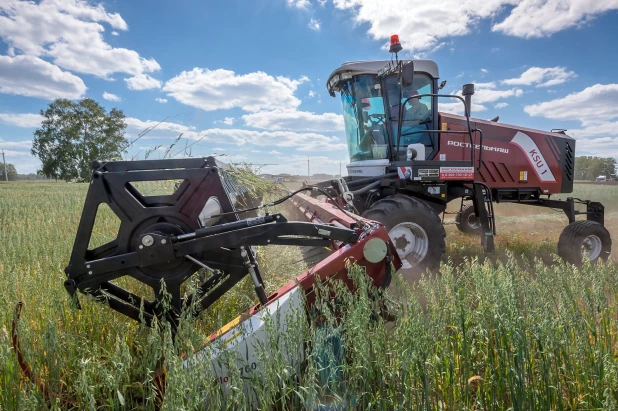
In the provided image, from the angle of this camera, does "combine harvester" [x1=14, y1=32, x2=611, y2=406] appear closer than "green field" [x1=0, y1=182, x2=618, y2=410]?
No

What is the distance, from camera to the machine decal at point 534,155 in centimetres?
555

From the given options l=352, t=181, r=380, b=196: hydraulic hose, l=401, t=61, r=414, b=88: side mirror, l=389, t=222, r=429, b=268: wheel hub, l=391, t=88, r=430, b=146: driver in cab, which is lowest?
l=389, t=222, r=429, b=268: wheel hub

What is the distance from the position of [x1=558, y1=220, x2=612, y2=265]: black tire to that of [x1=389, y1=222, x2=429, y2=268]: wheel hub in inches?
97.5

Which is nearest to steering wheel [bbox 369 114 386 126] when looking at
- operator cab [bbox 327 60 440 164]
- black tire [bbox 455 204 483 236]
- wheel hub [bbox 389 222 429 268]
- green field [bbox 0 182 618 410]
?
operator cab [bbox 327 60 440 164]

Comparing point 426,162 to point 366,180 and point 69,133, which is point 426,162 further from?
point 69,133

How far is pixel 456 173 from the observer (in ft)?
14.7

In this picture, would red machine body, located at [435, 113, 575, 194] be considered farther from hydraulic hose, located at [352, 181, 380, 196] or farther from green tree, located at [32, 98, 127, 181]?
green tree, located at [32, 98, 127, 181]

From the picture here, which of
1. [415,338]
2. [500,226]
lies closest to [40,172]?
[500,226]

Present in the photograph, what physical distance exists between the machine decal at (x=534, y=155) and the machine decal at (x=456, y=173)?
1.54m

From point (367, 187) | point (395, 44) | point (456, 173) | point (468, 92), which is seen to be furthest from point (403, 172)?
point (468, 92)

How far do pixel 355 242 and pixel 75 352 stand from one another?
5.80ft

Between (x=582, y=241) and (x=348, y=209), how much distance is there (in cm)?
362

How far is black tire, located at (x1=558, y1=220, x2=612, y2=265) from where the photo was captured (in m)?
4.75

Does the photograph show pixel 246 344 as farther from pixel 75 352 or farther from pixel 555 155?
pixel 555 155
